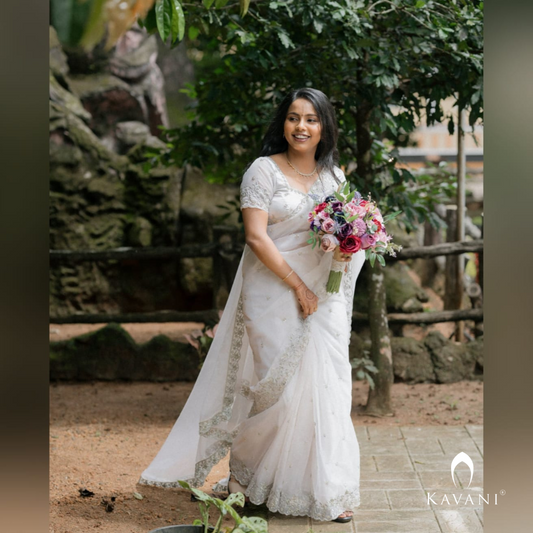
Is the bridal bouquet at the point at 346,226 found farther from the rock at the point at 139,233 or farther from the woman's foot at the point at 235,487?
the rock at the point at 139,233

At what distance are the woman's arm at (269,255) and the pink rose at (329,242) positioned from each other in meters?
0.25

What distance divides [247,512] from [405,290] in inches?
156

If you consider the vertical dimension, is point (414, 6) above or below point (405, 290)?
above

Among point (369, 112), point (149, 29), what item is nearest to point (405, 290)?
point (369, 112)

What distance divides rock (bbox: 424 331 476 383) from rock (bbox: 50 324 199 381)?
2199 millimetres

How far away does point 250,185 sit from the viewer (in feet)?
12.4

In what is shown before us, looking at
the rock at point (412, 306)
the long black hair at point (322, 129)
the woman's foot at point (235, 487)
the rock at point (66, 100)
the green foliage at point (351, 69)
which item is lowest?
the woman's foot at point (235, 487)

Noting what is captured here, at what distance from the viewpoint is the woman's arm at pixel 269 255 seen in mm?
3715

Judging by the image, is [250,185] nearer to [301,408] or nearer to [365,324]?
[301,408]

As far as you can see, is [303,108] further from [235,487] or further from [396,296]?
[396,296]

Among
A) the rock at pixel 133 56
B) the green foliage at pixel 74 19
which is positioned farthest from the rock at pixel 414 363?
the rock at pixel 133 56

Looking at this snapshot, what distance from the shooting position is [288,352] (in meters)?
3.72

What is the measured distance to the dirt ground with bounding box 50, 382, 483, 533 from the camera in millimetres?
3846

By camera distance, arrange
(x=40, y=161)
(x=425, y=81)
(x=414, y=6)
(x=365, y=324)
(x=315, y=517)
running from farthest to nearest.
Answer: (x=365, y=324) → (x=425, y=81) → (x=414, y=6) → (x=315, y=517) → (x=40, y=161)
